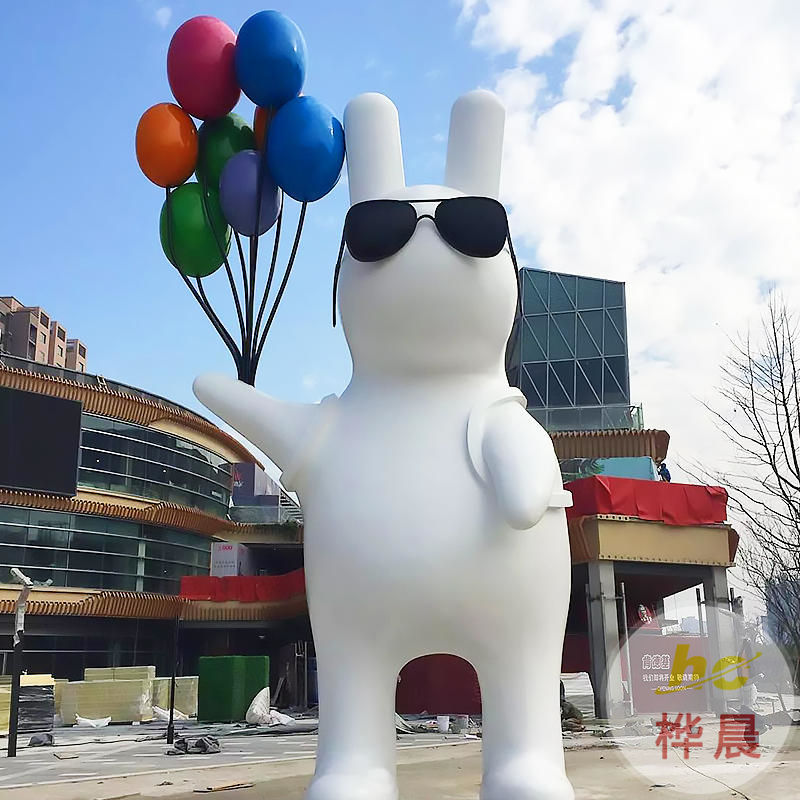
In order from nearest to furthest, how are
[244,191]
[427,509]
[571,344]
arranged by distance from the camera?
[427,509]
[244,191]
[571,344]

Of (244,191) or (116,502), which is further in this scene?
(116,502)

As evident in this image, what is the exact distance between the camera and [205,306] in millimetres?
4816

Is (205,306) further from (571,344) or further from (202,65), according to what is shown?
(571,344)

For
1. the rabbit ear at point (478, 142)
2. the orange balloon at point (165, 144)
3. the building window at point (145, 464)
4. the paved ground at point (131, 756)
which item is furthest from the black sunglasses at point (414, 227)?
the building window at point (145, 464)

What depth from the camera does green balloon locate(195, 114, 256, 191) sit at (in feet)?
17.3

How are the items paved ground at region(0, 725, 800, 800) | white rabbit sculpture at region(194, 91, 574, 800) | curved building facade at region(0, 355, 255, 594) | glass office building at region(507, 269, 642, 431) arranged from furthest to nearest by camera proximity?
glass office building at region(507, 269, 642, 431) → curved building facade at region(0, 355, 255, 594) → paved ground at region(0, 725, 800, 800) → white rabbit sculpture at region(194, 91, 574, 800)

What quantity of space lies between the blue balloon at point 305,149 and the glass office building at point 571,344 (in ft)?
63.4

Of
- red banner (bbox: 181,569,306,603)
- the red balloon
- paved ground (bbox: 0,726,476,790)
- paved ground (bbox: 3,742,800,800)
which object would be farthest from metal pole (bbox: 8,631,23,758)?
red banner (bbox: 181,569,306,603)

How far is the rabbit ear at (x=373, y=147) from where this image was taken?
4.20m

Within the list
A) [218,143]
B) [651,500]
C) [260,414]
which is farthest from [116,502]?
[260,414]

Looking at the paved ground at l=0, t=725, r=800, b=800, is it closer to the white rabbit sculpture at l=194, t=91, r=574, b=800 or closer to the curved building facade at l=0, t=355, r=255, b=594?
the white rabbit sculpture at l=194, t=91, r=574, b=800

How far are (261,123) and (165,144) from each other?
2.23 ft

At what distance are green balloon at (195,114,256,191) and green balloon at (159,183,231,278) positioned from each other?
12cm

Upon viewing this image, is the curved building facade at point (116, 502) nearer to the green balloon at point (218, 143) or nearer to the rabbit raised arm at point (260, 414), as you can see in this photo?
the green balloon at point (218, 143)
